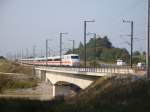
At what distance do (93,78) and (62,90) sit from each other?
96.9 feet

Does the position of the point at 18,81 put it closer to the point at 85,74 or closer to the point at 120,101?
the point at 85,74

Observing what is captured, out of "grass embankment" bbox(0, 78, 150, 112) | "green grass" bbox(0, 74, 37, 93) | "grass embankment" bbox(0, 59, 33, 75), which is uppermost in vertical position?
"grass embankment" bbox(0, 78, 150, 112)

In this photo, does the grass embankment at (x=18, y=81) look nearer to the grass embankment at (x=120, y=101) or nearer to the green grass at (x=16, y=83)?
the green grass at (x=16, y=83)

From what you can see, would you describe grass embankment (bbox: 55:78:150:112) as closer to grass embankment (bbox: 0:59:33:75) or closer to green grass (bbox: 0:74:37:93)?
green grass (bbox: 0:74:37:93)

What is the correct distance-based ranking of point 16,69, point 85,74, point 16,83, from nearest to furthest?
point 85,74 < point 16,83 < point 16,69

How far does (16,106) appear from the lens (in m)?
21.4

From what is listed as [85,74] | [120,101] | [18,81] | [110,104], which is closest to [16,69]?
[18,81]

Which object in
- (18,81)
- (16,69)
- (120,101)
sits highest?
(120,101)

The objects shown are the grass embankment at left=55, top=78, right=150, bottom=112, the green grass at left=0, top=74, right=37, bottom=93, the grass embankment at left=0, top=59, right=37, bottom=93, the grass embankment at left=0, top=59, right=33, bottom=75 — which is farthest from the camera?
the grass embankment at left=0, top=59, right=33, bottom=75

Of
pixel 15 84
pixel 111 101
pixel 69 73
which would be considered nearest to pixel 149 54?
pixel 111 101

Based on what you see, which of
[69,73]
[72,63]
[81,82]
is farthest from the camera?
[72,63]

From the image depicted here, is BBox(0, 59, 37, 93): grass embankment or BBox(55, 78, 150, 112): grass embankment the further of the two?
BBox(0, 59, 37, 93): grass embankment

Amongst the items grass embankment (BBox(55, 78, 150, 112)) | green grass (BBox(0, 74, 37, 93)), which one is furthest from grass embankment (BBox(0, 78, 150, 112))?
green grass (BBox(0, 74, 37, 93))

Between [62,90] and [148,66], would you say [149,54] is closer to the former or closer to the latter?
[148,66]
